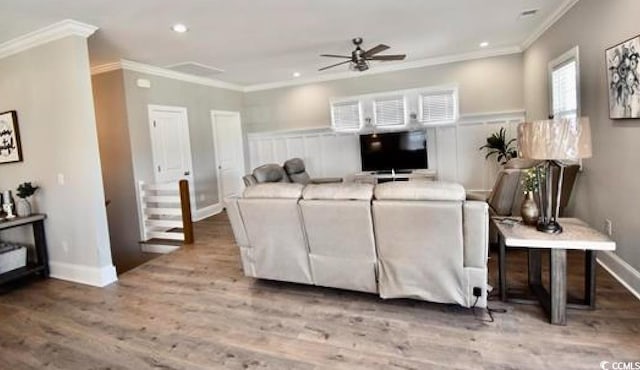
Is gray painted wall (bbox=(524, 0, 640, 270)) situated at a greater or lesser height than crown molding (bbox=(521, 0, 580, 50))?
lesser

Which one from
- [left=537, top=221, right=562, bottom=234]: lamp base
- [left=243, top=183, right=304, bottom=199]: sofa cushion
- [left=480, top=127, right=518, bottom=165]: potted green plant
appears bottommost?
[left=537, top=221, right=562, bottom=234]: lamp base

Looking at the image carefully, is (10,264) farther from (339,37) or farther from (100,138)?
(339,37)

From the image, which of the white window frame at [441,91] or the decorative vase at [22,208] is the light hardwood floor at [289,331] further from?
the white window frame at [441,91]

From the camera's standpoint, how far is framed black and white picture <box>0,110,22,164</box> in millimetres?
3955

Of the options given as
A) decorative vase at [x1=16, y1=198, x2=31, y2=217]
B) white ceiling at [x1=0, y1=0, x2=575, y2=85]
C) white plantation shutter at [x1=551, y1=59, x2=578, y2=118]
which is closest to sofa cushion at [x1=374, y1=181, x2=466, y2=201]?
white ceiling at [x1=0, y1=0, x2=575, y2=85]

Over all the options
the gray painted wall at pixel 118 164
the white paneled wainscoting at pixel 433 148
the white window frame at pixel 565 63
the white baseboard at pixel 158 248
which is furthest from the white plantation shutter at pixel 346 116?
the white baseboard at pixel 158 248

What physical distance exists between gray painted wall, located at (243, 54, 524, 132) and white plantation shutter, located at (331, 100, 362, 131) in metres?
0.42

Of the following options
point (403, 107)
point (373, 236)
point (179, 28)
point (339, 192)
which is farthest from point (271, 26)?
point (403, 107)

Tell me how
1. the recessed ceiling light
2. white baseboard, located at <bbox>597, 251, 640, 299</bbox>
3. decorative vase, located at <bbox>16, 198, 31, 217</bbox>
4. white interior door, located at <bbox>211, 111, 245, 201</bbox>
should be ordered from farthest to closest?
white interior door, located at <bbox>211, 111, 245, 201</bbox>, decorative vase, located at <bbox>16, 198, 31, 217</bbox>, the recessed ceiling light, white baseboard, located at <bbox>597, 251, 640, 299</bbox>

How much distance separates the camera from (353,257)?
2.80 metres

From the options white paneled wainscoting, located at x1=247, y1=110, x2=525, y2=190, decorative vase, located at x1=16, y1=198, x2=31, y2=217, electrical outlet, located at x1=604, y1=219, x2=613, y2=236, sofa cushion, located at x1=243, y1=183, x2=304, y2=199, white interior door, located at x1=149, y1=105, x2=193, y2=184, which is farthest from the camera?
white paneled wainscoting, located at x1=247, y1=110, x2=525, y2=190

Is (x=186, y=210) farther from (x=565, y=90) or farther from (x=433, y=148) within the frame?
(x=565, y=90)

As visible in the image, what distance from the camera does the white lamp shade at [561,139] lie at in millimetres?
2225

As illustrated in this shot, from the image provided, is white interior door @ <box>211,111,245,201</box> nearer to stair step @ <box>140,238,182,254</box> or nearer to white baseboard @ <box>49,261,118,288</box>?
stair step @ <box>140,238,182,254</box>
